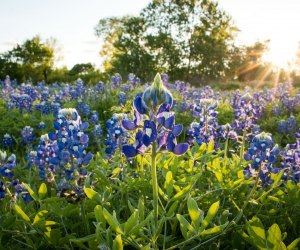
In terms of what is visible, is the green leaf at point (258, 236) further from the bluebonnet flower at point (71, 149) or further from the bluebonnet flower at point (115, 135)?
the bluebonnet flower at point (115, 135)

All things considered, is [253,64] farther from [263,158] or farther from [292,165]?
[263,158]

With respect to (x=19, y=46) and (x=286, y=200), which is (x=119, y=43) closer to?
(x=19, y=46)

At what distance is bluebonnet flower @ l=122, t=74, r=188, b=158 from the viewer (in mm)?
1818

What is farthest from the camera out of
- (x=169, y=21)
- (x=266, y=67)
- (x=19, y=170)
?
(x=266, y=67)

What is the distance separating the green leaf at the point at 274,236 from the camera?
1.86 meters

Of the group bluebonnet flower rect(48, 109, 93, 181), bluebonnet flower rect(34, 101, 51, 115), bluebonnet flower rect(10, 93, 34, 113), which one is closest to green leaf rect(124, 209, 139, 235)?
bluebonnet flower rect(48, 109, 93, 181)

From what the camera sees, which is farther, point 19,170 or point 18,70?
point 18,70

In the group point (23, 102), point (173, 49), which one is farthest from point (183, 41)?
point (23, 102)

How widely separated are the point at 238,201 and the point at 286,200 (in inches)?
13.7

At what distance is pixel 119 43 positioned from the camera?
35.6m

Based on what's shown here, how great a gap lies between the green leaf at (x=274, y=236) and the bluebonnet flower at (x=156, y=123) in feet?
1.93

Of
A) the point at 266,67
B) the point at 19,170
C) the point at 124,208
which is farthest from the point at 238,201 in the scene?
the point at 266,67

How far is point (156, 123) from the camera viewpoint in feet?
6.21

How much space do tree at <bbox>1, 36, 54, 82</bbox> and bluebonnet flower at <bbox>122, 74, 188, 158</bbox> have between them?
33233 millimetres
